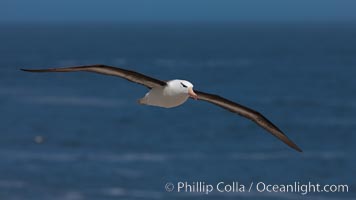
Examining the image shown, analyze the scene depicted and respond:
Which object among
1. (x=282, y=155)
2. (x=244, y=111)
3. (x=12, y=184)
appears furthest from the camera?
(x=282, y=155)

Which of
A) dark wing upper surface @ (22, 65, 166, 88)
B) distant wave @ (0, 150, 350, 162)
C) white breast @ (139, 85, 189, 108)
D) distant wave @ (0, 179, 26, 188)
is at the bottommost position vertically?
white breast @ (139, 85, 189, 108)

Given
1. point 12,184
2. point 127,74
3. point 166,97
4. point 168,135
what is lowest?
point 166,97

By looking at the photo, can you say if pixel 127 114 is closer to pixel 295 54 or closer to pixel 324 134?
pixel 324 134

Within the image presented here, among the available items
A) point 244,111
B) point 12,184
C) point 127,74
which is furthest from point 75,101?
point 127,74

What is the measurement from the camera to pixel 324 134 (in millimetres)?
52875

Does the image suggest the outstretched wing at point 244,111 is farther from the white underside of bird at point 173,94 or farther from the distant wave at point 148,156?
the distant wave at point 148,156

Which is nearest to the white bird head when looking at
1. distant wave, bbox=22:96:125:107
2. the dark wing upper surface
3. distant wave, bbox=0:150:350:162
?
the dark wing upper surface

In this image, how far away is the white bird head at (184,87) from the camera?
10.2 metres

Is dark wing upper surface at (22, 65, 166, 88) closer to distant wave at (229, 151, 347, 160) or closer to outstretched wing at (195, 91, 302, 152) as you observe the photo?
outstretched wing at (195, 91, 302, 152)

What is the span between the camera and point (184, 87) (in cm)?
1029

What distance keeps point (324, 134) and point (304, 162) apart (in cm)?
1075

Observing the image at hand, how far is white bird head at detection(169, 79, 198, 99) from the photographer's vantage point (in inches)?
400

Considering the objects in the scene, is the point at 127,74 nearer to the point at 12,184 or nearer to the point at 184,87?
the point at 184,87

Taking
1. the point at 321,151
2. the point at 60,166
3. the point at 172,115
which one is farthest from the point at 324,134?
the point at 60,166
